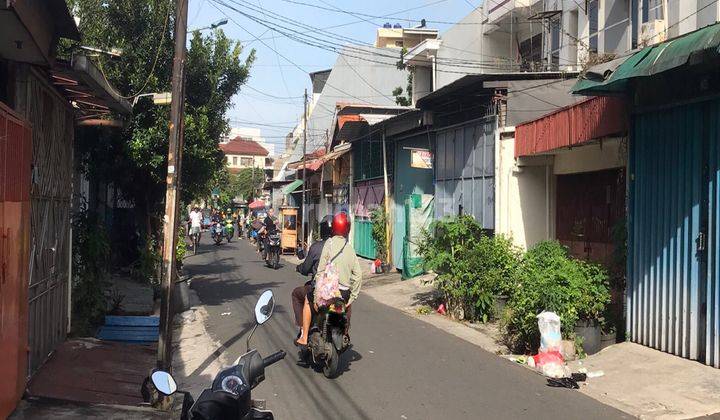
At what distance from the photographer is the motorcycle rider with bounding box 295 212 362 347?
6.79 m

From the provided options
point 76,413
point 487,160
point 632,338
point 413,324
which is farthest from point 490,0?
point 76,413

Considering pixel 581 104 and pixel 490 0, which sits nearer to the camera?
pixel 581 104

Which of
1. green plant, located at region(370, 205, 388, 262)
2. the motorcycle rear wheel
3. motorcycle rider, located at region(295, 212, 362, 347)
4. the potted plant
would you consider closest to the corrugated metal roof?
green plant, located at region(370, 205, 388, 262)

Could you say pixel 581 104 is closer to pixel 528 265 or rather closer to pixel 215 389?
pixel 528 265

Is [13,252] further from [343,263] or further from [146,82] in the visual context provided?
[146,82]

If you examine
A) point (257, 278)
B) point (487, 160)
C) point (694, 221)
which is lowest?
point (257, 278)

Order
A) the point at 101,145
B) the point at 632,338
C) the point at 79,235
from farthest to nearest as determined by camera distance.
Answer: the point at 101,145
the point at 79,235
the point at 632,338

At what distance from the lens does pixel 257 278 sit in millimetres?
17219

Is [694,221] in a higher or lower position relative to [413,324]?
higher

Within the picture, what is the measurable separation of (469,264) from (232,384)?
7913 millimetres

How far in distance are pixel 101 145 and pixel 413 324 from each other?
696 centimetres

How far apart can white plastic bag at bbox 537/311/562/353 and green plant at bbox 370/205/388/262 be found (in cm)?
1172

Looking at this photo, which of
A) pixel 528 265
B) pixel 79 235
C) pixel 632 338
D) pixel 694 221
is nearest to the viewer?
pixel 694 221

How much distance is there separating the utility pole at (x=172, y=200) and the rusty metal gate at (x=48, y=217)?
1274 millimetres
